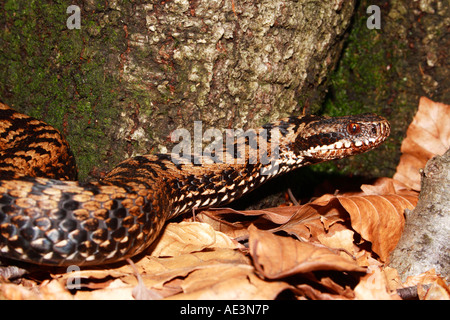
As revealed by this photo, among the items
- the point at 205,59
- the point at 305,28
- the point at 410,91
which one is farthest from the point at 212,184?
the point at 410,91

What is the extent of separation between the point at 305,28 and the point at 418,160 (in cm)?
260

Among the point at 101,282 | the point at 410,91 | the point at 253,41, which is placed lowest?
the point at 101,282

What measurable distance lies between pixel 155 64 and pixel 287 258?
2613 millimetres

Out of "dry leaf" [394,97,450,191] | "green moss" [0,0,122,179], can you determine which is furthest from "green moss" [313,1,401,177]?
"green moss" [0,0,122,179]

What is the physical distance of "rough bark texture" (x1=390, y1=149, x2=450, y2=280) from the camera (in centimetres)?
421

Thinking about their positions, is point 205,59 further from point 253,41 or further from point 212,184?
point 212,184

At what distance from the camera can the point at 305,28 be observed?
5156 millimetres

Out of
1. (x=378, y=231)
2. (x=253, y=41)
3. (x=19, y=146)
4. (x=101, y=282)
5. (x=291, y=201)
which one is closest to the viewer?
(x=101, y=282)

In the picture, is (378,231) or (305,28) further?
(305,28)

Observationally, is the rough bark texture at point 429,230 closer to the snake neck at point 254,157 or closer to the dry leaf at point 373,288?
the dry leaf at point 373,288

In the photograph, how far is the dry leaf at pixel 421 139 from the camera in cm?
597

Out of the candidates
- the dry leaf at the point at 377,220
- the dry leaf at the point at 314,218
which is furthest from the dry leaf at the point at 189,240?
the dry leaf at the point at 377,220

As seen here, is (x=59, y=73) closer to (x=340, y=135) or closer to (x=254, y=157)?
(x=254, y=157)

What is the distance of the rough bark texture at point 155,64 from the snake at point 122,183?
0.26 metres
